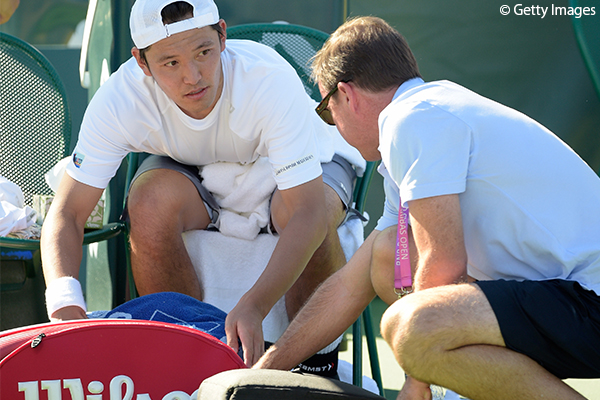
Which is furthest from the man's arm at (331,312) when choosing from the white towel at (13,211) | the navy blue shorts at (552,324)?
the white towel at (13,211)

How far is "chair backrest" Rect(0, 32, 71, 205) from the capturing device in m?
2.43

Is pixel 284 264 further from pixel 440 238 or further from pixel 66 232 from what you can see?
pixel 66 232

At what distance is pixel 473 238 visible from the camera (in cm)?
149

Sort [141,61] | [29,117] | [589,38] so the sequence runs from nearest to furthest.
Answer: [141,61], [29,117], [589,38]

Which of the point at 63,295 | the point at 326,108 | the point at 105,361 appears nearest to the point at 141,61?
the point at 326,108

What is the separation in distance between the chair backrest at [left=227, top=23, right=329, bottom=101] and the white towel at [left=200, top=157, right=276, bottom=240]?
56 cm

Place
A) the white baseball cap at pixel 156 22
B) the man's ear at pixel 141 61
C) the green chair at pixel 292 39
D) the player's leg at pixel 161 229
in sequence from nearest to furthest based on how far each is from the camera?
the white baseball cap at pixel 156 22 < the man's ear at pixel 141 61 < the player's leg at pixel 161 229 < the green chair at pixel 292 39

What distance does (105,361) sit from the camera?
50.1 inches

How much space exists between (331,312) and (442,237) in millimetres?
488

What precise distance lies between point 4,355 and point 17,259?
875 mm

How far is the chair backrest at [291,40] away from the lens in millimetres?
2600

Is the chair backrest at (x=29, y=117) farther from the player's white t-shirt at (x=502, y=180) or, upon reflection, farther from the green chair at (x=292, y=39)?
the player's white t-shirt at (x=502, y=180)

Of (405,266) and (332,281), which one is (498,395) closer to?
(405,266)

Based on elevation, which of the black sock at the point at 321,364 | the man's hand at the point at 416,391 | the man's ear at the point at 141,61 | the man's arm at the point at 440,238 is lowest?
the black sock at the point at 321,364
